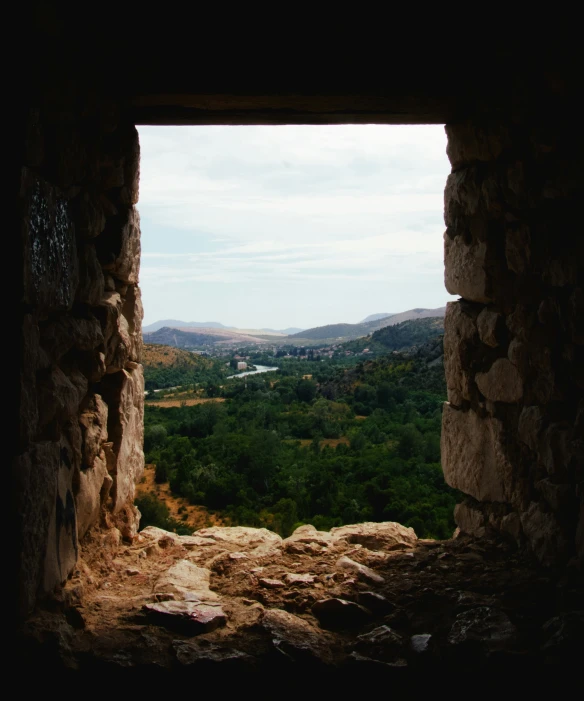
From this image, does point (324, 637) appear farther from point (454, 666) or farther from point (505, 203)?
point (505, 203)

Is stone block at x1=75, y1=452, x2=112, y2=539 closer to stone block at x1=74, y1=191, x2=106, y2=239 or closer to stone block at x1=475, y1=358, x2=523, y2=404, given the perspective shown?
stone block at x1=74, y1=191, x2=106, y2=239

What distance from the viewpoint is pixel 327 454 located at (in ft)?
38.1

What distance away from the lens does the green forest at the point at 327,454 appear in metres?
7.44

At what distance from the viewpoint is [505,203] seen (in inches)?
109

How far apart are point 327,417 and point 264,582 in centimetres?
1389

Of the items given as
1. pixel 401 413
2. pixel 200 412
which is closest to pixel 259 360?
pixel 200 412

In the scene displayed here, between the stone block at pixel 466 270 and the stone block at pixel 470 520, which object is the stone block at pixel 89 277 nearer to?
the stone block at pixel 466 270

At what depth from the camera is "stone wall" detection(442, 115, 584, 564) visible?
2.45 m

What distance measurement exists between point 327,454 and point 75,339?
372 inches

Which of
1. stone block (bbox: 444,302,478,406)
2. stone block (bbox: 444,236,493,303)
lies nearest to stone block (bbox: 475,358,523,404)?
stone block (bbox: 444,302,478,406)

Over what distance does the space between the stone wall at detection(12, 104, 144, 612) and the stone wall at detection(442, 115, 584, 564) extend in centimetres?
169

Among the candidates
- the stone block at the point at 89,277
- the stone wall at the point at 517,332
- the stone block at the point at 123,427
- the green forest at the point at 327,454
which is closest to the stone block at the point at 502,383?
the stone wall at the point at 517,332

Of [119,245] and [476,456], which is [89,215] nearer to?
[119,245]

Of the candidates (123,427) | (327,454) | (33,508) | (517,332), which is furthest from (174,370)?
(33,508)
